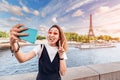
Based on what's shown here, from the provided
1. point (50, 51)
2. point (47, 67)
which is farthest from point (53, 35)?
point (47, 67)

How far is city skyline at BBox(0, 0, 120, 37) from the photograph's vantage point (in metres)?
2.24

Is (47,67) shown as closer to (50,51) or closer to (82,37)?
(50,51)

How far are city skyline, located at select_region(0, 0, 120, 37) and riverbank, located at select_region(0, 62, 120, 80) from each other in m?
0.59

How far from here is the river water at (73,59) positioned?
7.29 ft

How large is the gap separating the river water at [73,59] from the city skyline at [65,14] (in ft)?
0.97

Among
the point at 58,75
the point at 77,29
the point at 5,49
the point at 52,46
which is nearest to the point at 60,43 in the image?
the point at 52,46

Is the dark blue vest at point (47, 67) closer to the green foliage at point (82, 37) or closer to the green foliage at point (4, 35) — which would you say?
the green foliage at point (4, 35)

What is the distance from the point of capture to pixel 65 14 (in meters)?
2.76

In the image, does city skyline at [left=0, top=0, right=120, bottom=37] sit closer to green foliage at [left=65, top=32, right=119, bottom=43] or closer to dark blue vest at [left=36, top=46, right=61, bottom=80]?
green foliage at [left=65, top=32, right=119, bottom=43]

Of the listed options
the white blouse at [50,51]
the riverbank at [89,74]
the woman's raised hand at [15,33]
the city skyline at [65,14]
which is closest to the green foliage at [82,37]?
the city skyline at [65,14]

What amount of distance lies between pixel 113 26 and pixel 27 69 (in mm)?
1674

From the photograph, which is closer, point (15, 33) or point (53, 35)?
point (15, 33)

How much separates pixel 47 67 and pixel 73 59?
1.50 m

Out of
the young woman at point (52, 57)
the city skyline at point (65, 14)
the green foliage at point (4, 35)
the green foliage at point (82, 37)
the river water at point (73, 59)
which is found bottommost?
the river water at point (73, 59)
